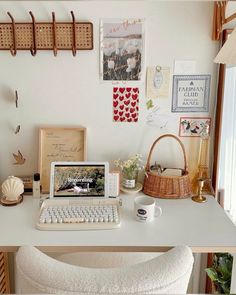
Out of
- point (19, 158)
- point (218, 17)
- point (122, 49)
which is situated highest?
point (218, 17)

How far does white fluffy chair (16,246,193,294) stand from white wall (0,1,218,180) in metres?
0.87

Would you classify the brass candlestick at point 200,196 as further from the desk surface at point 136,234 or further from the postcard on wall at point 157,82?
the postcard on wall at point 157,82

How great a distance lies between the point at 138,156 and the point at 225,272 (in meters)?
0.75

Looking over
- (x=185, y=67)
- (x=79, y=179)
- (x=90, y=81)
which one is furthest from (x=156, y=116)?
(x=79, y=179)

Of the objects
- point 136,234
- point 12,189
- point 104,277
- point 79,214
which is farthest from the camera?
point 12,189

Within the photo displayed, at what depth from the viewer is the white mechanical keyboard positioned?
132 centimetres

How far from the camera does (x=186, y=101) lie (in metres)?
1.64

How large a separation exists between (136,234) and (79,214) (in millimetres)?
277

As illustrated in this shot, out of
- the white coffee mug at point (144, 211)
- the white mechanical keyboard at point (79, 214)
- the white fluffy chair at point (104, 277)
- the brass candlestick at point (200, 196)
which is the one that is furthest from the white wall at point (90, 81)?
the white fluffy chair at point (104, 277)

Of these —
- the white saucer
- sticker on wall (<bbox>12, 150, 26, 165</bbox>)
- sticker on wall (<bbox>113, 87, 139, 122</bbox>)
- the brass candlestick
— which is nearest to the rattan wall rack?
sticker on wall (<bbox>113, 87, 139, 122</bbox>)

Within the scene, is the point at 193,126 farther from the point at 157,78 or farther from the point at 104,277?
the point at 104,277

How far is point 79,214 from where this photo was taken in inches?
54.6

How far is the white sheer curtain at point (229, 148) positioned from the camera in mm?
1617

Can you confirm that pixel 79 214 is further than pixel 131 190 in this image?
No
